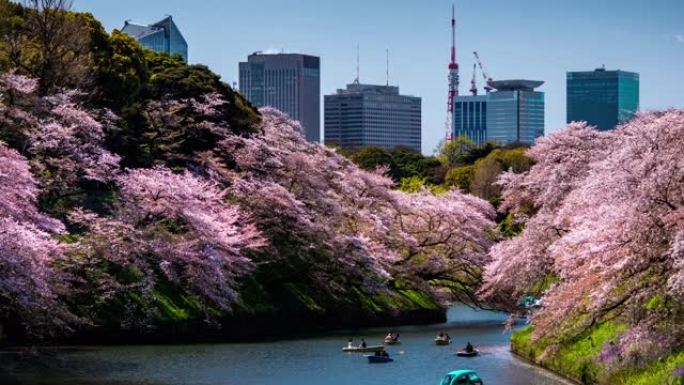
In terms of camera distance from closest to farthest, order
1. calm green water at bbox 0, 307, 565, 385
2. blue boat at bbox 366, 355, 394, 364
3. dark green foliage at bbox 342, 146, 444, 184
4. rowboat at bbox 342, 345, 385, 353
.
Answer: calm green water at bbox 0, 307, 565, 385 < blue boat at bbox 366, 355, 394, 364 < rowboat at bbox 342, 345, 385, 353 < dark green foliage at bbox 342, 146, 444, 184

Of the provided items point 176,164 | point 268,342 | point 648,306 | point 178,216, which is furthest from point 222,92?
point 648,306

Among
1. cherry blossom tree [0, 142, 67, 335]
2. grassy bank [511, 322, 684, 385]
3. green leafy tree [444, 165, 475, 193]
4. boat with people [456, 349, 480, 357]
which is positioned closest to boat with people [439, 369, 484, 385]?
grassy bank [511, 322, 684, 385]

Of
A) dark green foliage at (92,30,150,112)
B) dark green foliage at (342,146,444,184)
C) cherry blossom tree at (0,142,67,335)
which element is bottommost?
cherry blossom tree at (0,142,67,335)

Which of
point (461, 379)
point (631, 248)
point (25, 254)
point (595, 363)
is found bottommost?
point (461, 379)

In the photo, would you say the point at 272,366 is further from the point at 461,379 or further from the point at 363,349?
the point at 461,379

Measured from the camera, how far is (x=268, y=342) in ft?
168

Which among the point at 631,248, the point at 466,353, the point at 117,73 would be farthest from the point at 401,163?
the point at 631,248

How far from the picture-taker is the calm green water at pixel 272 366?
39.0 metres

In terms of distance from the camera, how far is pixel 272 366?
42656mm

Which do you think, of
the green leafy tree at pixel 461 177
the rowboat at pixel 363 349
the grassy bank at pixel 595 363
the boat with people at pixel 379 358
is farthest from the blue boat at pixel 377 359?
the green leafy tree at pixel 461 177

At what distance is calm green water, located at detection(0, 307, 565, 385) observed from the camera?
128ft

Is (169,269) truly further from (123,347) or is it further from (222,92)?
(222,92)

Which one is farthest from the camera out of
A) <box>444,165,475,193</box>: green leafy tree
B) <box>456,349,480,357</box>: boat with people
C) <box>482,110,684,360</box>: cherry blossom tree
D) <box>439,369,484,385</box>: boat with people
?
<box>444,165,475,193</box>: green leafy tree

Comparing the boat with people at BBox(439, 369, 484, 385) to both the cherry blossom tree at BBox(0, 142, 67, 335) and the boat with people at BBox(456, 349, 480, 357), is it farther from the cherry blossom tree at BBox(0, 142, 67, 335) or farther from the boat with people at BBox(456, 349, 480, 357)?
the cherry blossom tree at BBox(0, 142, 67, 335)
